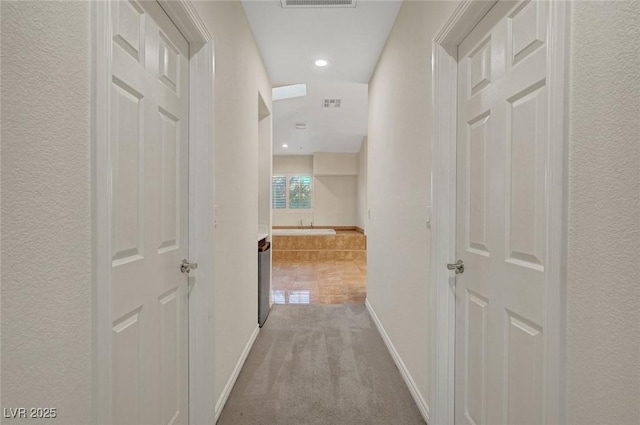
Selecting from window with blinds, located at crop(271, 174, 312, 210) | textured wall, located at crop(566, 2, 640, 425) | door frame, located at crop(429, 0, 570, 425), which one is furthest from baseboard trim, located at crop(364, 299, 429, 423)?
window with blinds, located at crop(271, 174, 312, 210)

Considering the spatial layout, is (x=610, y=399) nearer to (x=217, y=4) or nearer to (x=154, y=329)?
(x=154, y=329)

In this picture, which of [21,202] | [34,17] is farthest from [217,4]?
[21,202]

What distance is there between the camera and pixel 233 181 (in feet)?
6.98

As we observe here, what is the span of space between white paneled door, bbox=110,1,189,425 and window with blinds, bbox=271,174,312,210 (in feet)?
26.9

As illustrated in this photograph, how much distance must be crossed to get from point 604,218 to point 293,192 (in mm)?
9186

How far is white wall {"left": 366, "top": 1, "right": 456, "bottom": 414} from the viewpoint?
1771 millimetres

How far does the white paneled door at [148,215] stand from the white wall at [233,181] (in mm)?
240

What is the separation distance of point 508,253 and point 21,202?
54.4 inches

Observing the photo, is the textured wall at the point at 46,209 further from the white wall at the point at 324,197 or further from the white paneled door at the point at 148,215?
the white wall at the point at 324,197

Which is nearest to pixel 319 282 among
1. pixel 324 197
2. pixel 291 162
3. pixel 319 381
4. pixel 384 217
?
pixel 384 217

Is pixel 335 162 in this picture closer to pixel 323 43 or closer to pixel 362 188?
pixel 362 188

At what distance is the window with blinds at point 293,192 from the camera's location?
974 centimetres

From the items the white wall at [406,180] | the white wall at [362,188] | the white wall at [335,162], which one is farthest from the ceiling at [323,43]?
the white wall at [335,162]

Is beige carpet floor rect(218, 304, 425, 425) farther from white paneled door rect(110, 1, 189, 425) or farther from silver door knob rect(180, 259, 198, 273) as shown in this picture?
silver door knob rect(180, 259, 198, 273)
